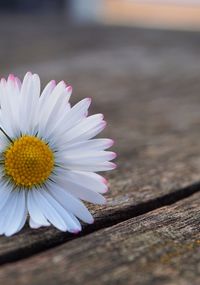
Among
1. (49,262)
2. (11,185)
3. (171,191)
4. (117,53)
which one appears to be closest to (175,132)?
(171,191)

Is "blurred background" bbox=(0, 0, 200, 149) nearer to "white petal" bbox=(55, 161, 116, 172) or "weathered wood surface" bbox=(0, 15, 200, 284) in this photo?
"weathered wood surface" bbox=(0, 15, 200, 284)

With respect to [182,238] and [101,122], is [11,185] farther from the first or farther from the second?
[182,238]

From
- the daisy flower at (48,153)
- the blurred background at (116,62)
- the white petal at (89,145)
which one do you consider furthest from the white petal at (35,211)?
the blurred background at (116,62)

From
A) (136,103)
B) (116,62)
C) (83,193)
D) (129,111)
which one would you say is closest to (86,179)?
(83,193)

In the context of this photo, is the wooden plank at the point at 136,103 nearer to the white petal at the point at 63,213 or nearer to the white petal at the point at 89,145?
the white petal at the point at 63,213

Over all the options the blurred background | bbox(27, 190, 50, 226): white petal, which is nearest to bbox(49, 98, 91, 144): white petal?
bbox(27, 190, 50, 226): white petal

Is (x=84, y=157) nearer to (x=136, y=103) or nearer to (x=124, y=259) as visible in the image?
(x=124, y=259)
